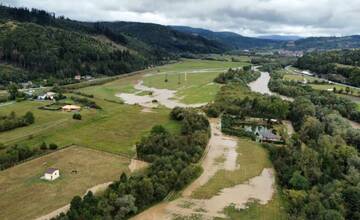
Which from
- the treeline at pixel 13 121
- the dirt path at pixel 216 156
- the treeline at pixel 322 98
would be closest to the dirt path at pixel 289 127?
the treeline at pixel 322 98

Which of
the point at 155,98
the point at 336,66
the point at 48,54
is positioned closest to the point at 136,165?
the point at 155,98

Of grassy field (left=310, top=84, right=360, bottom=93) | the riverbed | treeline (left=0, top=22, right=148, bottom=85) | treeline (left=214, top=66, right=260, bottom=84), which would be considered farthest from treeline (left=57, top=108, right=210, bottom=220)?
treeline (left=0, top=22, right=148, bottom=85)

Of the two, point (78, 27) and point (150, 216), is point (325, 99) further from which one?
point (78, 27)

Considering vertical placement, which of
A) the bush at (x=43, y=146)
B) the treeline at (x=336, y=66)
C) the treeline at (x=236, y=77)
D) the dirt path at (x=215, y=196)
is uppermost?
the treeline at (x=336, y=66)

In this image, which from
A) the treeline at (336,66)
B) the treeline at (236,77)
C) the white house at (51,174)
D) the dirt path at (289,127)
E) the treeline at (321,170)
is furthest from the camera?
the treeline at (336,66)

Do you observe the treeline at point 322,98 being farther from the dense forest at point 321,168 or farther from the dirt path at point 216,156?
the dirt path at point 216,156

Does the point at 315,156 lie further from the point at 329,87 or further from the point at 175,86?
the point at 175,86
